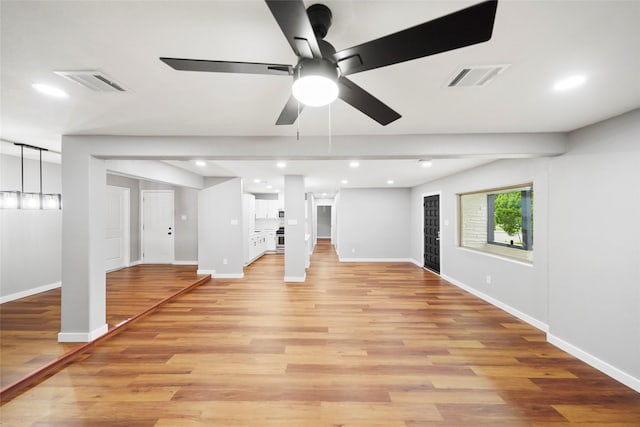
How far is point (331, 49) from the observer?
3.69ft

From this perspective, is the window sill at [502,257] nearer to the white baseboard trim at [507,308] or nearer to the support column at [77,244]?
the white baseboard trim at [507,308]

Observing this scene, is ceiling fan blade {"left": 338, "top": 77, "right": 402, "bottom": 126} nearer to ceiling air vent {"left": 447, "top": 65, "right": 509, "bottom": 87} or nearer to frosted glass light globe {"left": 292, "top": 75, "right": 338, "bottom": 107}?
frosted glass light globe {"left": 292, "top": 75, "right": 338, "bottom": 107}

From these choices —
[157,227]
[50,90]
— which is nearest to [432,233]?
[50,90]

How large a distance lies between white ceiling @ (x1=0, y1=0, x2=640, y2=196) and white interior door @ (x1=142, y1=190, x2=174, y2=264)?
14.2 feet

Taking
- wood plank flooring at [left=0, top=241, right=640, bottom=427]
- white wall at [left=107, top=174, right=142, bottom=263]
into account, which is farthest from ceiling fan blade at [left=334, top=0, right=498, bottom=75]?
white wall at [left=107, top=174, right=142, bottom=263]

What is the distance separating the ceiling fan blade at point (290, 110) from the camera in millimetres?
1398

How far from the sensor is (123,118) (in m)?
2.41

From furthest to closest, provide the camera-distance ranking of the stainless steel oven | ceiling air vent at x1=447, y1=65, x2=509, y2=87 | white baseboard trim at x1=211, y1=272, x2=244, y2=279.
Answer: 1. the stainless steel oven
2. white baseboard trim at x1=211, y1=272, x2=244, y2=279
3. ceiling air vent at x1=447, y1=65, x2=509, y2=87

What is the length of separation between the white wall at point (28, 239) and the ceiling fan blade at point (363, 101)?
5.81 meters

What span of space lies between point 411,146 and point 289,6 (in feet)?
7.79

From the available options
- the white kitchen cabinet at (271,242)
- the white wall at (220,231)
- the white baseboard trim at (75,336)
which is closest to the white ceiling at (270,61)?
the white baseboard trim at (75,336)

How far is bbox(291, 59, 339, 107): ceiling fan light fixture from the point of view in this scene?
103 centimetres

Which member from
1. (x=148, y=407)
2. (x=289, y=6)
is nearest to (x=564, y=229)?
(x=289, y=6)

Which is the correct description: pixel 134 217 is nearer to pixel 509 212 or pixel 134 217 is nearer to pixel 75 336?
pixel 75 336
